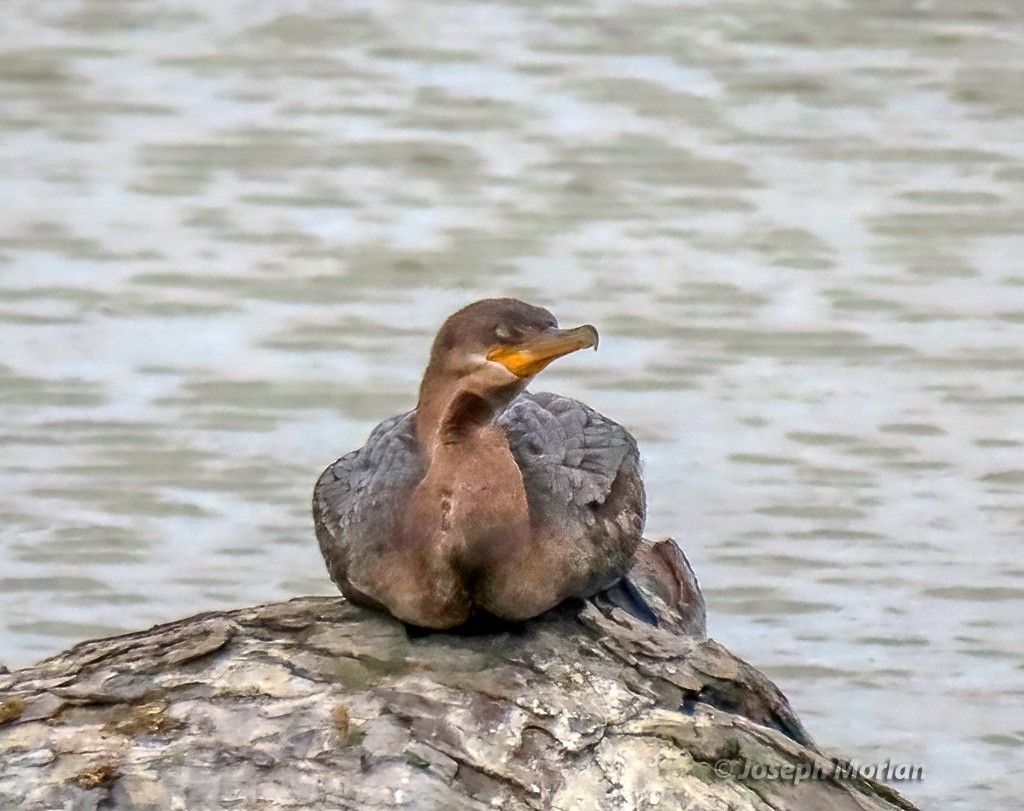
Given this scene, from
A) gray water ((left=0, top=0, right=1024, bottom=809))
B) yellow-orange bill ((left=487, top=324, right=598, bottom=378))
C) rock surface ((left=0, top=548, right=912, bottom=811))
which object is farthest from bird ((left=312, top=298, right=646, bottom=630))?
gray water ((left=0, top=0, right=1024, bottom=809))

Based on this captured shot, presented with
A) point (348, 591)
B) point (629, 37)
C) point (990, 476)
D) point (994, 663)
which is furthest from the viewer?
point (629, 37)

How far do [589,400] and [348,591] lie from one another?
383 cm

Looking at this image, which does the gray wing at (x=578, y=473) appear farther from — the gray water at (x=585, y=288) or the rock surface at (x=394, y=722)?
the gray water at (x=585, y=288)

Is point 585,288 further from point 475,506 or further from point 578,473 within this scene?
point 475,506

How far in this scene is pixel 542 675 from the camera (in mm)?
5047

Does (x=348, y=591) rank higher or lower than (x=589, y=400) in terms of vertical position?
higher

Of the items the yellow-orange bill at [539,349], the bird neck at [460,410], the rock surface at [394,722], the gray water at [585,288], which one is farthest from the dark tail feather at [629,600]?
the gray water at [585,288]

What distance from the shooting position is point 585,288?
9.80 meters

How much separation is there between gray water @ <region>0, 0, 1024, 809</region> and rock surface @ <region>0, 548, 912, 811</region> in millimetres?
1639

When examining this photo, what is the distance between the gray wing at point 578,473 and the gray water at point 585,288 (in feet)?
5.76

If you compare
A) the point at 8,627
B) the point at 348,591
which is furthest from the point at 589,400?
the point at 348,591

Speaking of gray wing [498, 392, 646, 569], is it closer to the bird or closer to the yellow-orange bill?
the bird

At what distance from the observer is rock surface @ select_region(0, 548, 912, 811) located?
476 centimetres

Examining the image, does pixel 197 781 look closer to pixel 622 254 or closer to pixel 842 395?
pixel 842 395
